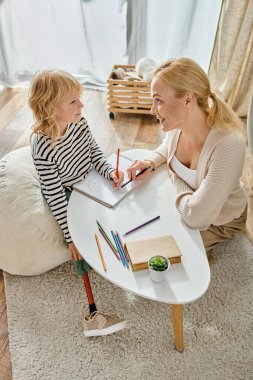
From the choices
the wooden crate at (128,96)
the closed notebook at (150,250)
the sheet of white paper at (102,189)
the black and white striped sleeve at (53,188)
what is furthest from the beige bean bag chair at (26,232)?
the wooden crate at (128,96)

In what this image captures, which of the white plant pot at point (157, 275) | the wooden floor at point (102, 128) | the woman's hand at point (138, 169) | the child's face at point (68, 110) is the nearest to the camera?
the white plant pot at point (157, 275)

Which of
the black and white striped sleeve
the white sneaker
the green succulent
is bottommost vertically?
the white sneaker

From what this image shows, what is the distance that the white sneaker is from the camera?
1.47 metres

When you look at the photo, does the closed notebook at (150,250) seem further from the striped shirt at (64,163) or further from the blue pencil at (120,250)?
the striped shirt at (64,163)

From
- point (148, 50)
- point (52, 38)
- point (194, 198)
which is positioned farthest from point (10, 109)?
point (194, 198)

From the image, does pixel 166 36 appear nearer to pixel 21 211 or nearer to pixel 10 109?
pixel 10 109

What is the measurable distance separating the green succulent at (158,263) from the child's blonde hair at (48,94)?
0.62 metres

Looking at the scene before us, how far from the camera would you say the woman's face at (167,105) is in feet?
4.27

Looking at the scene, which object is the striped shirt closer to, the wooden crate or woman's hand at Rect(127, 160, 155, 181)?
woman's hand at Rect(127, 160, 155, 181)

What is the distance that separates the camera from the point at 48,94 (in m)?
1.34

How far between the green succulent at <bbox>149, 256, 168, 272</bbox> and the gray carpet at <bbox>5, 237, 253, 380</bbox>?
1.66 ft

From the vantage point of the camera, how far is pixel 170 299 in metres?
1.10

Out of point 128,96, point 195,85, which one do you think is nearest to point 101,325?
point 195,85

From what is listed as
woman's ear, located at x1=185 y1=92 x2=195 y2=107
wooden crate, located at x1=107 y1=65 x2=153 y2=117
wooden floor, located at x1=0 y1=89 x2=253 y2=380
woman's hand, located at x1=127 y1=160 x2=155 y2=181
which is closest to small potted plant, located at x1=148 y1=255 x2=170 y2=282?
woman's hand, located at x1=127 y1=160 x2=155 y2=181
